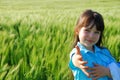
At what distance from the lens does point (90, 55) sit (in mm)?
2277

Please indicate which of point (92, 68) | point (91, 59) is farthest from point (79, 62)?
point (91, 59)

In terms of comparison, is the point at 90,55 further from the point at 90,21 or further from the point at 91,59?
the point at 90,21

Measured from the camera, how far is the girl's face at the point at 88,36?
7.38ft

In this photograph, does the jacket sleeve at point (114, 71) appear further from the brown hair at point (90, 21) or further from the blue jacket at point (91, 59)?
the brown hair at point (90, 21)

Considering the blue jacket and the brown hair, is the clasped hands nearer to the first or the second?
the blue jacket

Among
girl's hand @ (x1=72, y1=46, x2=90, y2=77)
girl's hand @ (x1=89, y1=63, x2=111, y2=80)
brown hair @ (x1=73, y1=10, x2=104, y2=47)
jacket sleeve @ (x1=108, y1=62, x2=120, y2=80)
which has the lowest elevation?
jacket sleeve @ (x1=108, y1=62, x2=120, y2=80)

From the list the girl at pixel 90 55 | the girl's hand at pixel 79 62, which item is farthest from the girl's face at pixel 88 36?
the girl's hand at pixel 79 62

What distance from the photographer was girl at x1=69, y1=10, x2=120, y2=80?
212cm

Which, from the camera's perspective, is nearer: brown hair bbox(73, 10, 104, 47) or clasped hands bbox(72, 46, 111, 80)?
clasped hands bbox(72, 46, 111, 80)

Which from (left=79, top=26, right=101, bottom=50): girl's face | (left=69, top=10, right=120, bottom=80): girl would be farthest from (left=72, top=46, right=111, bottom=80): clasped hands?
(left=79, top=26, right=101, bottom=50): girl's face

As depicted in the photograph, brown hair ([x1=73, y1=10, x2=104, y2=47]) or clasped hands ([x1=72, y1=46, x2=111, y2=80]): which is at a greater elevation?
brown hair ([x1=73, y1=10, x2=104, y2=47])

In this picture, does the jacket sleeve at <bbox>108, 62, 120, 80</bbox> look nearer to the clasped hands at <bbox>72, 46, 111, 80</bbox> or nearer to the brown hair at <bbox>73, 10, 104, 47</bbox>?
the clasped hands at <bbox>72, 46, 111, 80</bbox>

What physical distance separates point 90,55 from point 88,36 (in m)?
0.10

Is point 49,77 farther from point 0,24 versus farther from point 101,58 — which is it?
point 0,24
